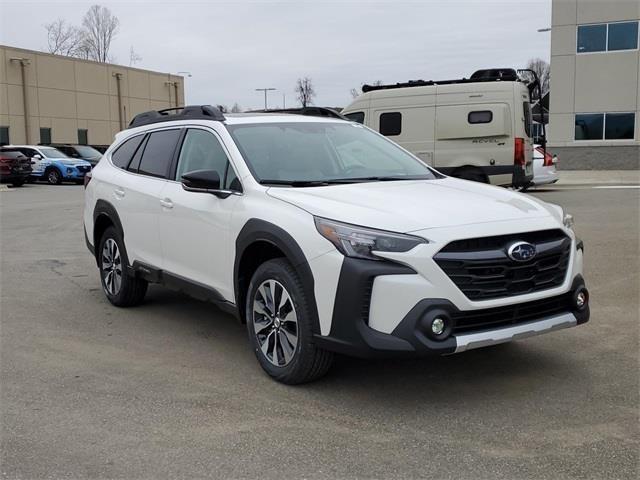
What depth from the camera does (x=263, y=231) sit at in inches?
170

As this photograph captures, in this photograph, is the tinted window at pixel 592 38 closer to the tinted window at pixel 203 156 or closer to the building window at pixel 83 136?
the tinted window at pixel 203 156

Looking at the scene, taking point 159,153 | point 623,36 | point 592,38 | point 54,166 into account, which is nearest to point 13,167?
point 54,166

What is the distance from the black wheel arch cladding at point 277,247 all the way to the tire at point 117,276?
197cm

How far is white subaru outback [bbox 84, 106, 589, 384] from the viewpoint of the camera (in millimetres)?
3717

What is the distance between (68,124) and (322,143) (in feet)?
131

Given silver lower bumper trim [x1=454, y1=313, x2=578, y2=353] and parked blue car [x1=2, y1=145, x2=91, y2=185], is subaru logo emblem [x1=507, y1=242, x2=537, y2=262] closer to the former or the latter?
silver lower bumper trim [x1=454, y1=313, x2=578, y2=353]

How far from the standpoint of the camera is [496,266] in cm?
383

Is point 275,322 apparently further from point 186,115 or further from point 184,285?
point 186,115

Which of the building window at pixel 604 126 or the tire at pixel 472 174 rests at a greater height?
the building window at pixel 604 126

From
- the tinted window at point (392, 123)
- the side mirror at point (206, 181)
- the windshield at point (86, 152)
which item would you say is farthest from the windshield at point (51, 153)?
the side mirror at point (206, 181)

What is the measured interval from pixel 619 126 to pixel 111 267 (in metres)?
27.2

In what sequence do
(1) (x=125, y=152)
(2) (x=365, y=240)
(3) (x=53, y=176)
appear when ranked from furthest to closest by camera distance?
(3) (x=53, y=176) → (1) (x=125, y=152) → (2) (x=365, y=240)

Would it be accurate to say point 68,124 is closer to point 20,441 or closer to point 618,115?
point 618,115

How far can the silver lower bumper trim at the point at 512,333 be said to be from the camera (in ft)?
12.3
